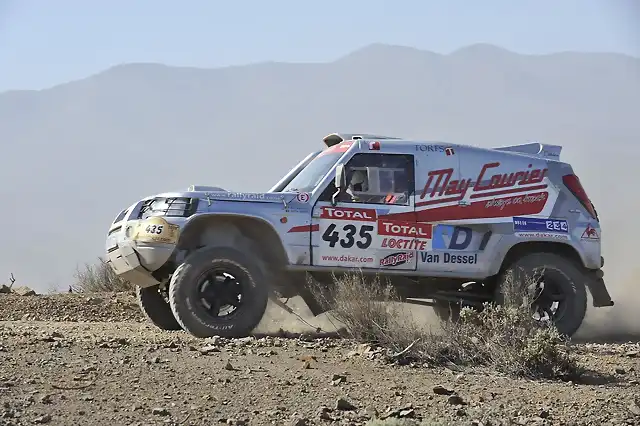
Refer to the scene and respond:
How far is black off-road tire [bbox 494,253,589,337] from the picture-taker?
38.2 ft

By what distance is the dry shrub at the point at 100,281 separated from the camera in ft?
60.7

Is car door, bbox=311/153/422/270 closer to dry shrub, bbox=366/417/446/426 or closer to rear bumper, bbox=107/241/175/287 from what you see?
rear bumper, bbox=107/241/175/287

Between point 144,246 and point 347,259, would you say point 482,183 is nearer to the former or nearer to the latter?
point 347,259

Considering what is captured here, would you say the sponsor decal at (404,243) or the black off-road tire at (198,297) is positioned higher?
the sponsor decal at (404,243)

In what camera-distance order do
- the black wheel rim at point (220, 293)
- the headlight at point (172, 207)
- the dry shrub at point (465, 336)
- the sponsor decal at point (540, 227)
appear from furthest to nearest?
the sponsor decal at point (540, 227), the headlight at point (172, 207), the black wheel rim at point (220, 293), the dry shrub at point (465, 336)

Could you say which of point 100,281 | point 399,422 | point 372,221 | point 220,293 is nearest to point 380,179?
point 372,221

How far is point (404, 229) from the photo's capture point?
36.7ft

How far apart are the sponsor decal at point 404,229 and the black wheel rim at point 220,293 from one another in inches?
65.2

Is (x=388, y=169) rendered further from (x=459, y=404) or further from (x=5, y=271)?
(x=5, y=271)

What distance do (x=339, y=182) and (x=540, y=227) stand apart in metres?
2.43

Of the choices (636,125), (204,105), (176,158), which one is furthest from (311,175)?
(204,105)

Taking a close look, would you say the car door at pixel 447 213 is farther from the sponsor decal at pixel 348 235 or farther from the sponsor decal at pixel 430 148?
the sponsor decal at pixel 348 235

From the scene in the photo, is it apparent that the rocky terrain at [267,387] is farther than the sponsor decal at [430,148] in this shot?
No

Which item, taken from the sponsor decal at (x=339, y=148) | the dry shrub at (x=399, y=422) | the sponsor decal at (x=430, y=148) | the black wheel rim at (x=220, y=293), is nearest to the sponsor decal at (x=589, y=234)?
Answer: the sponsor decal at (x=430, y=148)
